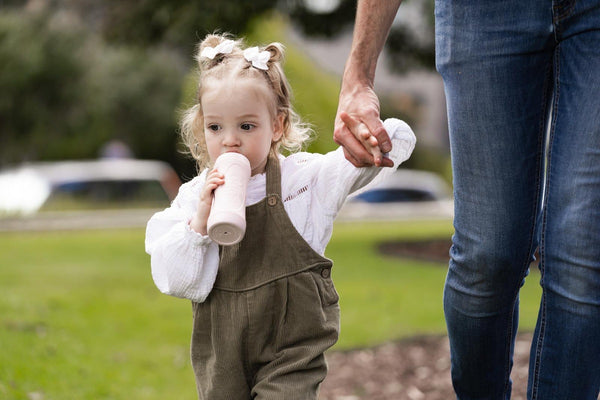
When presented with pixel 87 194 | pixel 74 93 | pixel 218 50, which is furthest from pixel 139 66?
pixel 218 50

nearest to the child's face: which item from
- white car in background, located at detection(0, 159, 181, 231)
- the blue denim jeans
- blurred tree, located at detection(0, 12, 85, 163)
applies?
the blue denim jeans

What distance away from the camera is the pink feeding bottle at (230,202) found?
2051 millimetres

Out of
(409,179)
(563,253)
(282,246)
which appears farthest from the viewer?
(409,179)

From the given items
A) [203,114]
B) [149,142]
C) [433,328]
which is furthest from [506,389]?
[149,142]

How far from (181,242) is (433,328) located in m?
3.78

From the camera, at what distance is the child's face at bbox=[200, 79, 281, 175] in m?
2.35

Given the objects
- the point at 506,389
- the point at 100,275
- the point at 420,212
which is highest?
the point at 506,389

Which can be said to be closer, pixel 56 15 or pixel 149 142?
pixel 56 15

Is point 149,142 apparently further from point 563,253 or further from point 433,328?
point 563,253

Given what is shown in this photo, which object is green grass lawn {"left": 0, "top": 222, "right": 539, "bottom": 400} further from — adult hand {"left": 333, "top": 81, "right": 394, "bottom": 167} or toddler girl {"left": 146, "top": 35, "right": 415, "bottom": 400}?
adult hand {"left": 333, "top": 81, "right": 394, "bottom": 167}

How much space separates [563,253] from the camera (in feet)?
7.10

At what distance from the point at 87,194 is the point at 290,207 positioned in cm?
2123

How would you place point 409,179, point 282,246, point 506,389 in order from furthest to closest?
point 409,179 < point 506,389 < point 282,246

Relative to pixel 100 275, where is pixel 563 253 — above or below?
above
